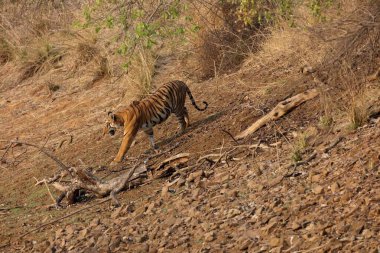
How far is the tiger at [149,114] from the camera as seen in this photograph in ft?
33.3

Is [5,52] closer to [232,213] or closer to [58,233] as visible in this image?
[58,233]

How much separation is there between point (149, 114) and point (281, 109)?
195cm

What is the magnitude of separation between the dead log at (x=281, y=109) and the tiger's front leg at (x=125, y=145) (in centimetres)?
155

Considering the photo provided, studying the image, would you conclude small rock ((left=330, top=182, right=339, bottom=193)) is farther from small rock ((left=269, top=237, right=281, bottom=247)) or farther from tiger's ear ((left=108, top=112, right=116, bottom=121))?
tiger's ear ((left=108, top=112, right=116, bottom=121))

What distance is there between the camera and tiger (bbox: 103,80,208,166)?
10.1 meters

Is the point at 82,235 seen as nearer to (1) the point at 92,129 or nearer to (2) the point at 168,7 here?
(2) the point at 168,7

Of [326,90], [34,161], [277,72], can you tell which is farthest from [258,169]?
[34,161]

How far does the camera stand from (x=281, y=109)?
920cm

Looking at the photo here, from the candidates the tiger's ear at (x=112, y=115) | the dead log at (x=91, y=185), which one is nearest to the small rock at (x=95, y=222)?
the dead log at (x=91, y=185)

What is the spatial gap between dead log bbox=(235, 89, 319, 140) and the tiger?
1.57 meters

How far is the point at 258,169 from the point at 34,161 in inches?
187

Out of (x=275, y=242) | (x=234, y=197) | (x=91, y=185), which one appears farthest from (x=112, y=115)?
(x=275, y=242)

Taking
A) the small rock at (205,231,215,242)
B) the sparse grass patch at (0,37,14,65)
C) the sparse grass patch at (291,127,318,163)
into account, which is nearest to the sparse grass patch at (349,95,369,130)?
the sparse grass patch at (291,127,318,163)

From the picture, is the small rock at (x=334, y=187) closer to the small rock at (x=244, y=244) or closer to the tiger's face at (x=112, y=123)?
the small rock at (x=244, y=244)
